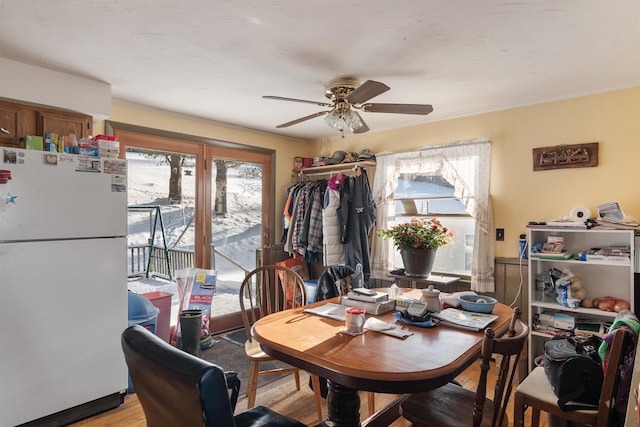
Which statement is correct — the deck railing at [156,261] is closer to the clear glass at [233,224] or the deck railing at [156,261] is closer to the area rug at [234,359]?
the clear glass at [233,224]

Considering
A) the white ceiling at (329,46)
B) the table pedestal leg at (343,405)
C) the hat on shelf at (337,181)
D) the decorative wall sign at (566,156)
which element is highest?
the white ceiling at (329,46)

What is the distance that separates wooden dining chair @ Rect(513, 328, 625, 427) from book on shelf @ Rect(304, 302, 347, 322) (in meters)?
0.95

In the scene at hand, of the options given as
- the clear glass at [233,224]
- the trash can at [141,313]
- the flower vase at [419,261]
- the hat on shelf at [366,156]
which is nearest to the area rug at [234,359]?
the clear glass at [233,224]

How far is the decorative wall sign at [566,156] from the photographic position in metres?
2.87

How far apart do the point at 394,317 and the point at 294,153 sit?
318 centimetres

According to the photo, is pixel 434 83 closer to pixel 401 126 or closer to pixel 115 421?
pixel 401 126

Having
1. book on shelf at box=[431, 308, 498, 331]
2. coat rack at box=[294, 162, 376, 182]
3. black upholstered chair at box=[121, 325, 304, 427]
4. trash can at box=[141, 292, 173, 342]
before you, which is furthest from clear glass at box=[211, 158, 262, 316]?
black upholstered chair at box=[121, 325, 304, 427]

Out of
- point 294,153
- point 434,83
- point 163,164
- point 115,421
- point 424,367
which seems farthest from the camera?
point 294,153

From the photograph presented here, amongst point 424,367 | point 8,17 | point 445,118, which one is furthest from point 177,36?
point 445,118

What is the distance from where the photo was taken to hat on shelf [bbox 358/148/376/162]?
163 inches

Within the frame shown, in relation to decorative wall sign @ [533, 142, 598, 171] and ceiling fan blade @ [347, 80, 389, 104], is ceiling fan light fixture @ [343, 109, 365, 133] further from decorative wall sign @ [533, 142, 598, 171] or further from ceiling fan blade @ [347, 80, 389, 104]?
decorative wall sign @ [533, 142, 598, 171]

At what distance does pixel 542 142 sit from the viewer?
3117 mm

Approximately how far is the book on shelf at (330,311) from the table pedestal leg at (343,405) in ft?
1.15

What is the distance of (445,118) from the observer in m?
3.65
